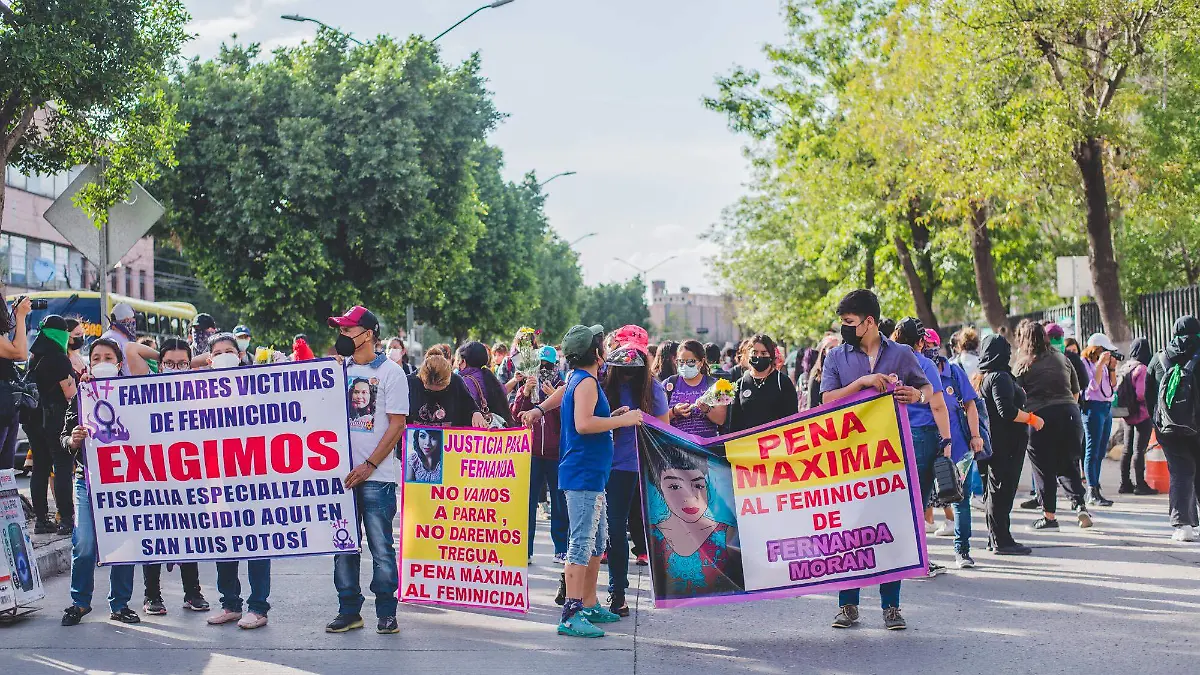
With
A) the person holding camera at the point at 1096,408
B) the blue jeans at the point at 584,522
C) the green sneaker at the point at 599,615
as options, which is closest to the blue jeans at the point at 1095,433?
the person holding camera at the point at 1096,408

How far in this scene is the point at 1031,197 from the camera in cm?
2144

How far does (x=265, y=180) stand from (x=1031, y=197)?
15.0 meters

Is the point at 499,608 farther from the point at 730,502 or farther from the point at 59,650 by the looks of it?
the point at 59,650

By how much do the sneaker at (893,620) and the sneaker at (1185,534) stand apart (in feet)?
14.5

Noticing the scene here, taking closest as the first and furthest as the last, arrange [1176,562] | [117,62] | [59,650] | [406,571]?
[59,650] → [406,571] → [1176,562] → [117,62]

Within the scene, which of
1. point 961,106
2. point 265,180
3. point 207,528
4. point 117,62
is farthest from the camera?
point 265,180

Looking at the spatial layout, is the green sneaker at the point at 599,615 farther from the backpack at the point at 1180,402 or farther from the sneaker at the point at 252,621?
the backpack at the point at 1180,402

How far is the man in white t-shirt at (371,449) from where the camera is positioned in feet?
23.9

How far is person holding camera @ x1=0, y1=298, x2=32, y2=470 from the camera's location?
8234 mm

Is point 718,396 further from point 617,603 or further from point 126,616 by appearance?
point 126,616

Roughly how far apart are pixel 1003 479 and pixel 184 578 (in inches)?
234

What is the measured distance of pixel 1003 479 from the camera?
10094 millimetres

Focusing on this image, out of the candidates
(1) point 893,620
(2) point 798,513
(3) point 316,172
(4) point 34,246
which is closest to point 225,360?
(2) point 798,513

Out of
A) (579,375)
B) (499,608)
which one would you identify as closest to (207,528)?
(499,608)
